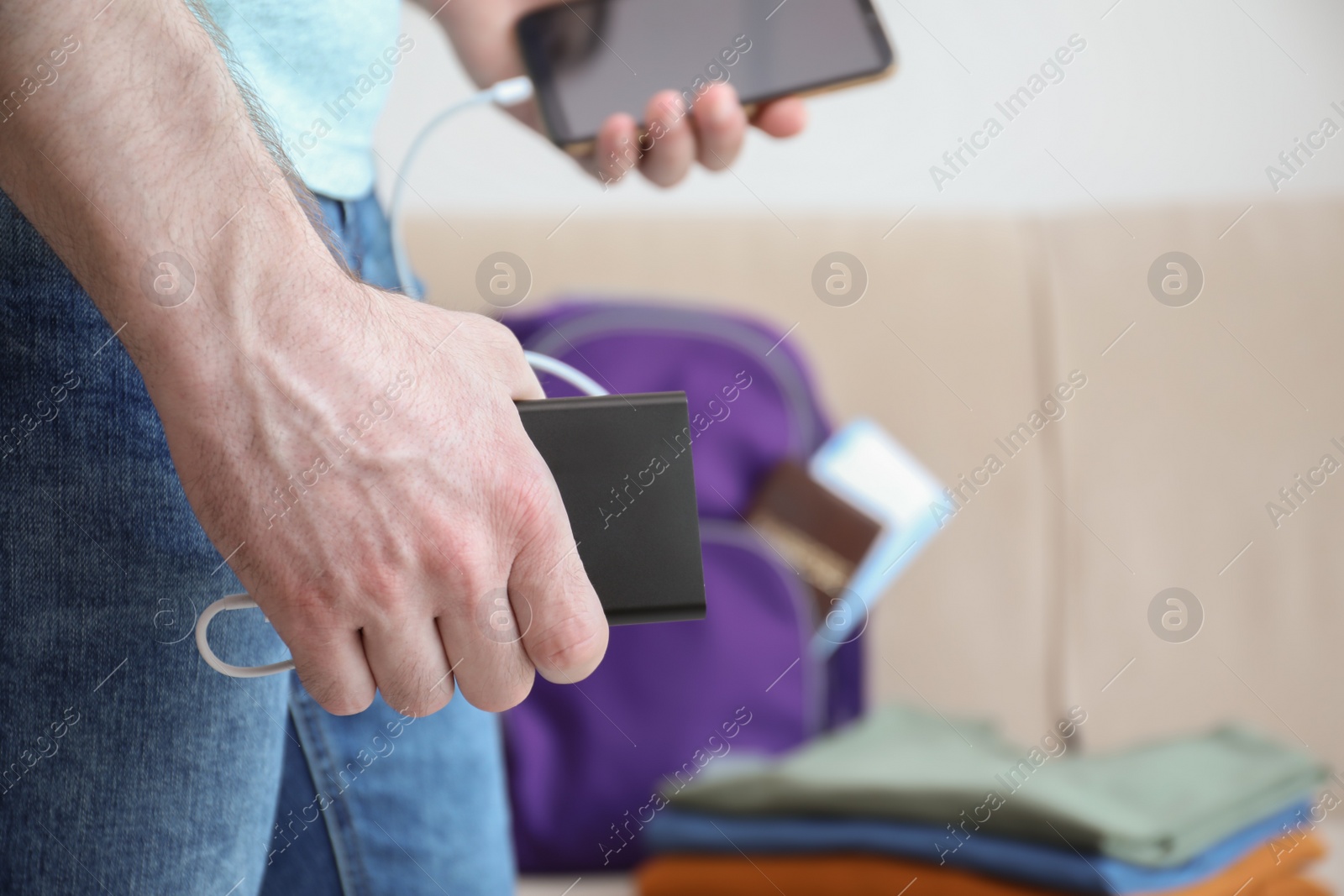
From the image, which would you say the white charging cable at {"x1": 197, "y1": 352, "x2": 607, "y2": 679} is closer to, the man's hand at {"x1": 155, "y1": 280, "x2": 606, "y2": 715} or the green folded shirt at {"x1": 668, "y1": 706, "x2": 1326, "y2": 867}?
the man's hand at {"x1": 155, "y1": 280, "x2": 606, "y2": 715}

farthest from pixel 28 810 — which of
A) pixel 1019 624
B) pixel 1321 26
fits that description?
pixel 1321 26

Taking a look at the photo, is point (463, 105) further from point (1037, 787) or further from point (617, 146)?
point (1037, 787)

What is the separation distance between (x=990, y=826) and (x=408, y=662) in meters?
0.66

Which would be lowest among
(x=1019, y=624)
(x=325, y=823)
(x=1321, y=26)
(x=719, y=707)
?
(x=719, y=707)

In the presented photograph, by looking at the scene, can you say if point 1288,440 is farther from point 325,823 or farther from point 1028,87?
point 325,823

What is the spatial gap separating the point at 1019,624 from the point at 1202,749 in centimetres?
30

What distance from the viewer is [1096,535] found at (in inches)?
51.6

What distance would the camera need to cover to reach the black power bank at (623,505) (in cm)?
42

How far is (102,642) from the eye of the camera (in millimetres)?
411

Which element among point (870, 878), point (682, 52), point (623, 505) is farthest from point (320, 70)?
point (870, 878)

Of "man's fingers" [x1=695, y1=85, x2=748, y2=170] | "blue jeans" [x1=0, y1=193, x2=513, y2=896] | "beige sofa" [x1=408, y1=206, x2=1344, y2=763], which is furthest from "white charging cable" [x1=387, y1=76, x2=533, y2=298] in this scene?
"beige sofa" [x1=408, y1=206, x2=1344, y2=763]

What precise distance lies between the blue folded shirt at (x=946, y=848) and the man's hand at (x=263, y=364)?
623mm

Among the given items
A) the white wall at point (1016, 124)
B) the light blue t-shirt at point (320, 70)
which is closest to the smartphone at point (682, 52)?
the light blue t-shirt at point (320, 70)

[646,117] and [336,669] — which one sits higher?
[646,117]
